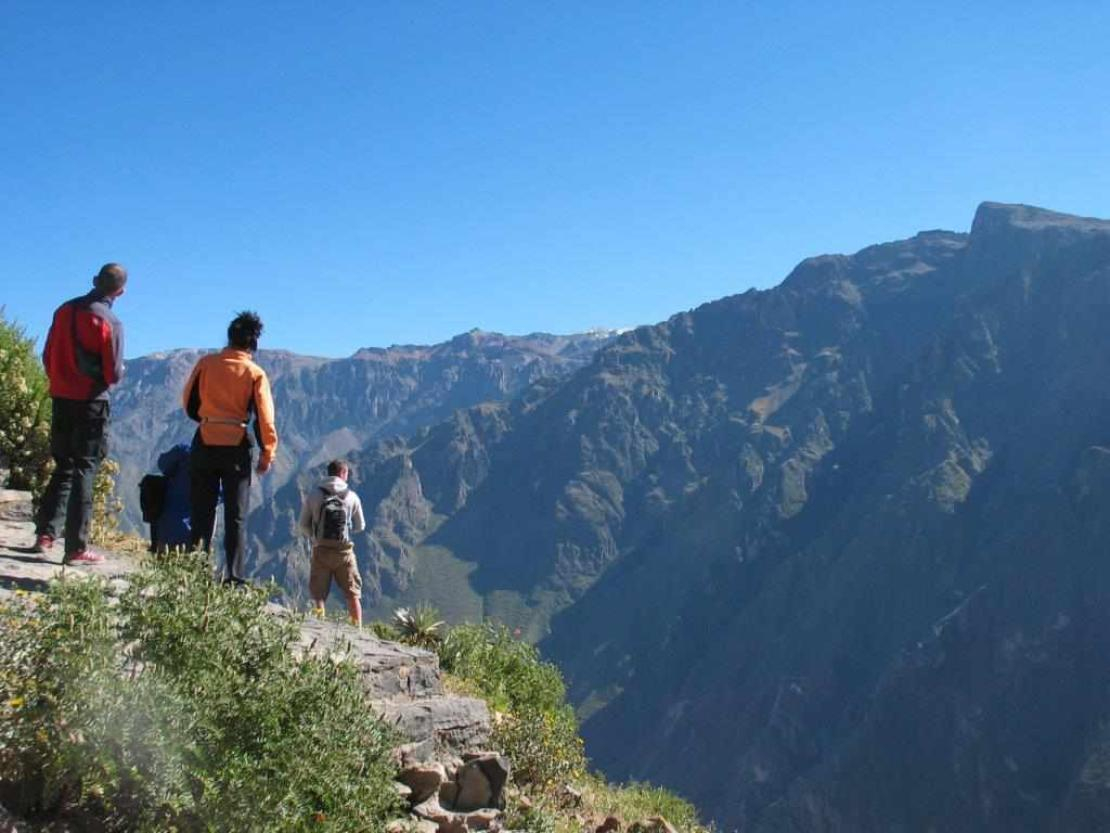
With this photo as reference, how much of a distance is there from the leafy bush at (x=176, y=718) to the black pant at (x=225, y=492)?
10.0ft

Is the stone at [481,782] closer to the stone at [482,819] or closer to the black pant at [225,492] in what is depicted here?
the stone at [482,819]

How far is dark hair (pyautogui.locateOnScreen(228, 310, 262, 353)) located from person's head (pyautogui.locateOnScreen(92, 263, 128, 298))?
100 centimetres

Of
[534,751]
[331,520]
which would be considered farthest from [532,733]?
[331,520]

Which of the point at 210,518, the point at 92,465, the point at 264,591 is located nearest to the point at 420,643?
the point at 210,518

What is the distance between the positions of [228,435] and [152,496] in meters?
1.82

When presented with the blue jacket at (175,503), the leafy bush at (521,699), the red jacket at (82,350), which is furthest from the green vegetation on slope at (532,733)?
the red jacket at (82,350)

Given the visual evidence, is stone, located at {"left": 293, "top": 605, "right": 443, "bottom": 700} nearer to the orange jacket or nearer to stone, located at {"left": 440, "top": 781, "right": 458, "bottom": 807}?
stone, located at {"left": 440, "top": 781, "right": 458, "bottom": 807}

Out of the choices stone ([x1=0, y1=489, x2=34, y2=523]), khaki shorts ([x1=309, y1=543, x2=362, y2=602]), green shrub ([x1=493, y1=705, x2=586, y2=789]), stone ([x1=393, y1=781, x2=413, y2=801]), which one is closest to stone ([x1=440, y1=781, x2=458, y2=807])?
stone ([x1=393, y1=781, x2=413, y2=801])

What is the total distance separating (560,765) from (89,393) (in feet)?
17.9

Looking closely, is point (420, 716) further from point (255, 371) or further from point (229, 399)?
point (255, 371)

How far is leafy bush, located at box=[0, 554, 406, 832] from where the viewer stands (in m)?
4.84

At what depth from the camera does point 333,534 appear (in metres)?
11.2

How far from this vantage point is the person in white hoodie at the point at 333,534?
36.9 feet

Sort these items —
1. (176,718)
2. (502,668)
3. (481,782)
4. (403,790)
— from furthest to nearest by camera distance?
(502,668)
(481,782)
(403,790)
(176,718)
